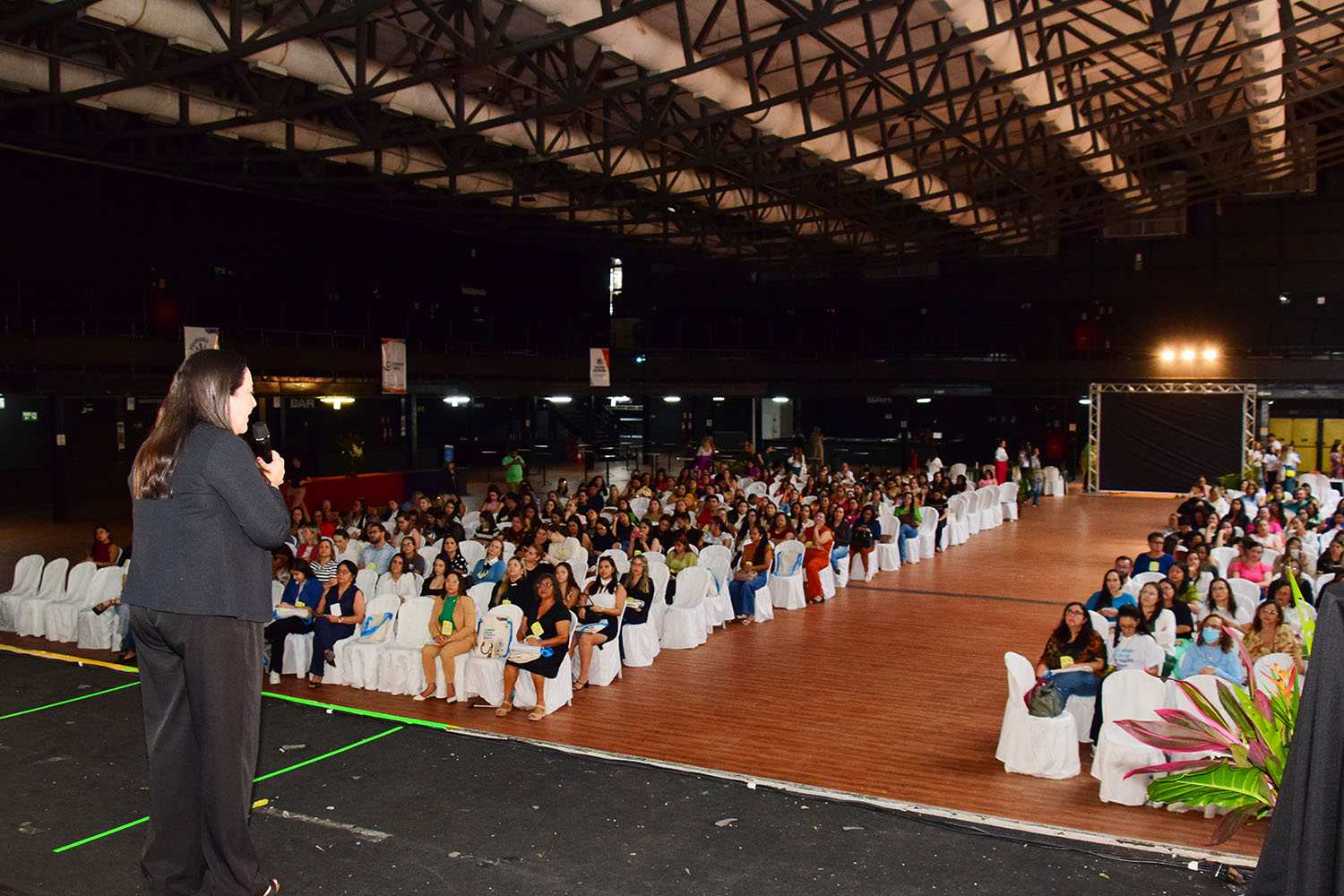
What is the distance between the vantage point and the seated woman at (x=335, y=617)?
8516 mm

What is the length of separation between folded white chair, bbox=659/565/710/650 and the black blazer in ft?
24.5

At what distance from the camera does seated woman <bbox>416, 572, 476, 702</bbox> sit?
8.03m

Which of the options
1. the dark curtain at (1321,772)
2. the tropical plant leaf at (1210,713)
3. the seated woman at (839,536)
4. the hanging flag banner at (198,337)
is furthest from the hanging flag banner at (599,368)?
the dark curtain at (1321,772)

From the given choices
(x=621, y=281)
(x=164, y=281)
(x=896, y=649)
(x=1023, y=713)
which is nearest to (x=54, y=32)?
(x=164, y=281)

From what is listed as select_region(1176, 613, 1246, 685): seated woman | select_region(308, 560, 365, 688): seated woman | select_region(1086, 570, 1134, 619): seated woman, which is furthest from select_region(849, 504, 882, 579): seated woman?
select_region(308, 560, 365, 688): seated woman

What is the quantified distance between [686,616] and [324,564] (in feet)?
11.2

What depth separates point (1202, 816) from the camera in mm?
5754

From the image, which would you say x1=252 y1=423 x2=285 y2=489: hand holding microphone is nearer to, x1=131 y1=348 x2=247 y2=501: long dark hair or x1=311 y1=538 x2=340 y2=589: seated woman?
x1=131 y1=348 x2=247 y2=501: long dark hair

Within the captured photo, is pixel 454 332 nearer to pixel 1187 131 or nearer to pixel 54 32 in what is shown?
pixel 54 32

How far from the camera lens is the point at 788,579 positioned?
11664 mm

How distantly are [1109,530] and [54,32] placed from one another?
1743cm

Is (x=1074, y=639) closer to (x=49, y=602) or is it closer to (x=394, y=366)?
(x=49, y=602)

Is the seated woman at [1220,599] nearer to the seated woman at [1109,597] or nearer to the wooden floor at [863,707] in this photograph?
the seated woman at [1109,597]

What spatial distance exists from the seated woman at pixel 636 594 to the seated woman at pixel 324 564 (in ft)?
8.66
